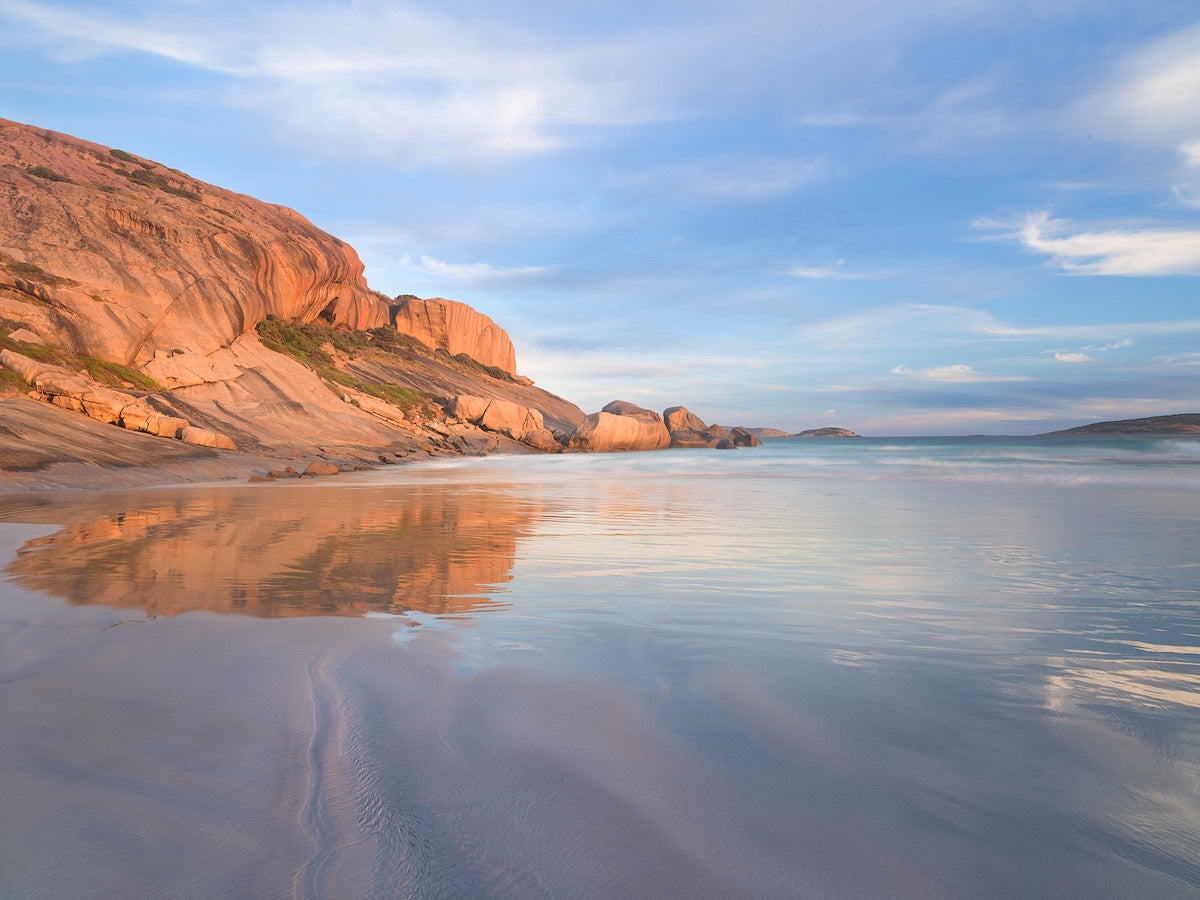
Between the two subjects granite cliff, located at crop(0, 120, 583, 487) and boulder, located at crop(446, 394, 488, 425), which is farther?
boulder, located at crop(446, 394, 488, 425)

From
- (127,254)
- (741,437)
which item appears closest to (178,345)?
(127,254)

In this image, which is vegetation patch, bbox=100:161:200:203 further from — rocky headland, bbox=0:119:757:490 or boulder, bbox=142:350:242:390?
boulder, bbox=142:350:242:390

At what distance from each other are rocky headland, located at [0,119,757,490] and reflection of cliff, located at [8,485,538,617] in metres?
6.33

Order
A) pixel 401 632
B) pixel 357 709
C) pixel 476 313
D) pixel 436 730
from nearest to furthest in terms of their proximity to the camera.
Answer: pixel 436 730, pixel 357 709, pixel 401 632, pixel 476 313

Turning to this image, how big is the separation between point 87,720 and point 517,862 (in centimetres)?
178

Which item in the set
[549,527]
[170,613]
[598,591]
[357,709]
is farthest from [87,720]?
[549,527]

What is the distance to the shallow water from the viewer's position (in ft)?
5.26

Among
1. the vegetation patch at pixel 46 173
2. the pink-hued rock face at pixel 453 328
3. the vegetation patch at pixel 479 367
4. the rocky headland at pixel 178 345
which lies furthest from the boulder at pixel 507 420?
the vegetation patch at pixel 46 173

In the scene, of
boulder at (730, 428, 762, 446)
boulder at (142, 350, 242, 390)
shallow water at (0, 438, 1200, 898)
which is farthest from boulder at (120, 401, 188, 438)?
boulder at (730, 428, 762, 446)

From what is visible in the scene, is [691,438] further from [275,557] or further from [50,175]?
[275,557]

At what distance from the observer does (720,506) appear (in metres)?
11.6

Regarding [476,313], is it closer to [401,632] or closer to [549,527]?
[549,527]

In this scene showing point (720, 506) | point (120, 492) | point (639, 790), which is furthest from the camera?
point (120, 492)

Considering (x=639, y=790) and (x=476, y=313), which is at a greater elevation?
(x=476, y=313)
